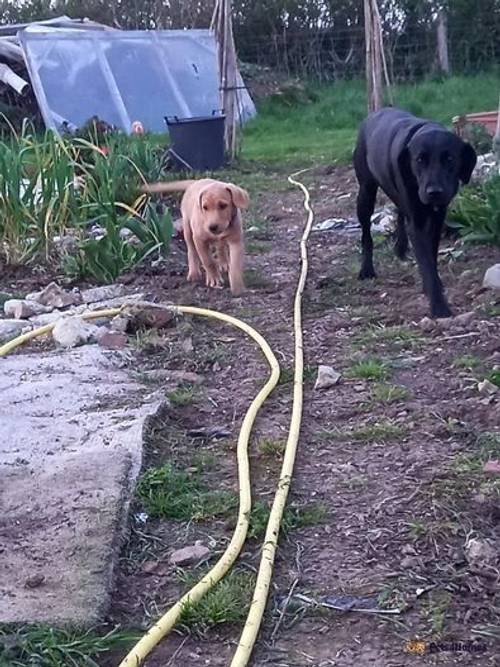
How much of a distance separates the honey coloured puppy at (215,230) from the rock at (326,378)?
1767mm

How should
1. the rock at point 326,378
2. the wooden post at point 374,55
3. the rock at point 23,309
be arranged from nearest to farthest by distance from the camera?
the rock at point 326,378 → the rock at point 23,309 → the wooden post at point 374,55

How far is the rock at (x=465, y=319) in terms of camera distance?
5.05m

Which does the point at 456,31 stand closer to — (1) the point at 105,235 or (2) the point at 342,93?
(2) the point at 342,93

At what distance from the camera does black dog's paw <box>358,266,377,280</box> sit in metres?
6.36

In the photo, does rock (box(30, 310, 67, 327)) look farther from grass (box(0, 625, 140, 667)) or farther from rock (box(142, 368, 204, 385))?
grass (box(0, 625, 140, 667))

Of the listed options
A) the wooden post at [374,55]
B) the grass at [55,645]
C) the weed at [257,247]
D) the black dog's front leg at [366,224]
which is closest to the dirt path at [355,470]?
the grass at [55,645]

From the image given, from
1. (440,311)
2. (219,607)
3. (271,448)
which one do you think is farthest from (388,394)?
(219,607)

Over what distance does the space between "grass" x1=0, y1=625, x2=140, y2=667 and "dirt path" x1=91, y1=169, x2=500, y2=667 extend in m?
0.11

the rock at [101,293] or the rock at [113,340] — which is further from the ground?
the rock at [113,340]

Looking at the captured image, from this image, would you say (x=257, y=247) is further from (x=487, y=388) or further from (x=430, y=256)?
(x=487, y=388)

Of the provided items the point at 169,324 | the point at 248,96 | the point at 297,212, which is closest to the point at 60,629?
the point at 169,324

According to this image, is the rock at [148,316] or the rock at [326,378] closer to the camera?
the rock at [326,378]

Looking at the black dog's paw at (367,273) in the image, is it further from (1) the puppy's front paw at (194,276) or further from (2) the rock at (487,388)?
(2) the rock at (487,388)

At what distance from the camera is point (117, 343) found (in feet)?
16.7
